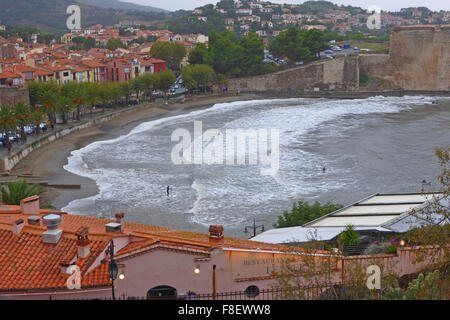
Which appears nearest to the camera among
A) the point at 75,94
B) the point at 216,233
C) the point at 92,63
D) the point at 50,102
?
the point at 216,233

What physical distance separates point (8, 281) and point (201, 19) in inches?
4684

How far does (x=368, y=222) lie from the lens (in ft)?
40.5

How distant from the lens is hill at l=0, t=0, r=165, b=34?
13200cm

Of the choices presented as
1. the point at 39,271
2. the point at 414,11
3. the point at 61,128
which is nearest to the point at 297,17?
the point at 414,11

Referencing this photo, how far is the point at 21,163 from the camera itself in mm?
26094

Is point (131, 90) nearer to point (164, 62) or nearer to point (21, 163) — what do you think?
point (164, 62)

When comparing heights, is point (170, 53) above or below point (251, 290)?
above

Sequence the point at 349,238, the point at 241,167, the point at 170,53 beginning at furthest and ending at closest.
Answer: the point at 170,53 < the point at 241,167 < the point at 349,238

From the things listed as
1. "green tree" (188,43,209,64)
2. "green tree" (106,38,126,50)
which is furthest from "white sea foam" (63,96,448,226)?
"green tree" (106,38,126,50)

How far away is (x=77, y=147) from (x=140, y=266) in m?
23.8

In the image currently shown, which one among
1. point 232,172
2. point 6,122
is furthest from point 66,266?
point 6,122

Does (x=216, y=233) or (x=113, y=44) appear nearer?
(x=216, y=233)

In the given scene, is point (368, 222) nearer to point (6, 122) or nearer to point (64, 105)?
point (6, 122)

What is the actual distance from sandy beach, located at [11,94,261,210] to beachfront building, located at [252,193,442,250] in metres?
9.67
